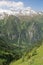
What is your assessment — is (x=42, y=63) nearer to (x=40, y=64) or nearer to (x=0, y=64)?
(x=40, y=64)

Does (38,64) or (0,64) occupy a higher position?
(38,64)

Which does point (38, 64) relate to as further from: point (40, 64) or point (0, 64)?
point (0, 64)

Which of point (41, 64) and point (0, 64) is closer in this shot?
point (41, 64)

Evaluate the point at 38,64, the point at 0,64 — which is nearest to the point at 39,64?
the point at 38,64

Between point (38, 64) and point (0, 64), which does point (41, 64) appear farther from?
point (0, 64)

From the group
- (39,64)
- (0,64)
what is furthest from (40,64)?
(0,64)

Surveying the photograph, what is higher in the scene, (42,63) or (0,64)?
(42,63)

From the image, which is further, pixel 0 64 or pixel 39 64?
pixel 0 64

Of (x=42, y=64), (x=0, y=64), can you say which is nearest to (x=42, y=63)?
(x=42, y=64)
